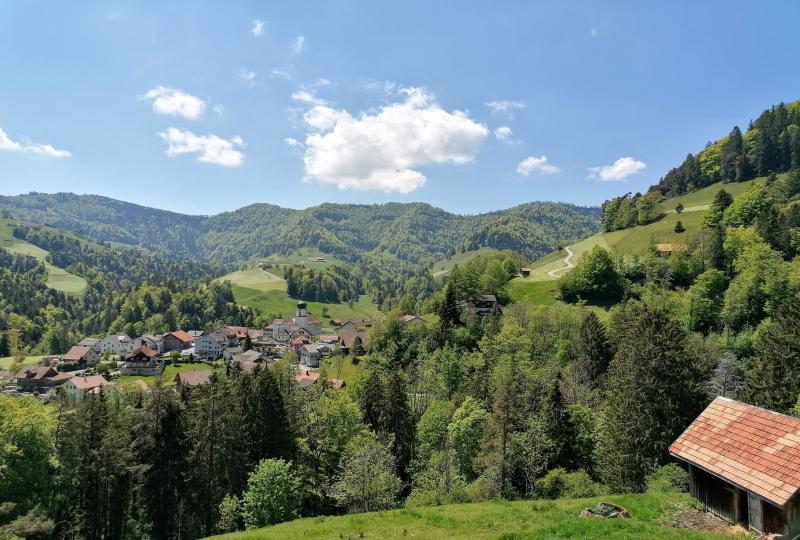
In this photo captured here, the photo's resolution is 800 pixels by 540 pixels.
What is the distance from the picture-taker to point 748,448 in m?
16.6

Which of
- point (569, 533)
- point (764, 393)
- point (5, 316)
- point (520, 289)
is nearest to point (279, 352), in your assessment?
point (520, 289)

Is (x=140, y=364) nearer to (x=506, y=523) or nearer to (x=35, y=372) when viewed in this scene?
(x=35, y=372)

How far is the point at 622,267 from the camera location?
319 ft

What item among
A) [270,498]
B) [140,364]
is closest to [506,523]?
[270,498]

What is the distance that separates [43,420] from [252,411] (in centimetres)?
1782

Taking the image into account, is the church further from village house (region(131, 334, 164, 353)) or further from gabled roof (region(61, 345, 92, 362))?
gabled roof (region(61, 345, 92, 362))

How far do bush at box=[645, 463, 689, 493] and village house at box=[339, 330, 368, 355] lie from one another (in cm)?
8615

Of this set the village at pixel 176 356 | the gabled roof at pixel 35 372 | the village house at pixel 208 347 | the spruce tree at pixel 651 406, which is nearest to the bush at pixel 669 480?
the spruce tree at pixel 651 406

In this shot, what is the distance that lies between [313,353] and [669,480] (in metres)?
124

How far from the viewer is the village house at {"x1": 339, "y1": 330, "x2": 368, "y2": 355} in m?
109

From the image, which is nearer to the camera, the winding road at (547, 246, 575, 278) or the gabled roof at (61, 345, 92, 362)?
the winding road at (547, 246, 575, 278)

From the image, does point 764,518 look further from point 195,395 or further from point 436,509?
point 195,395

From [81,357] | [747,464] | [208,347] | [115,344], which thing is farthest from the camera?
[115,344]

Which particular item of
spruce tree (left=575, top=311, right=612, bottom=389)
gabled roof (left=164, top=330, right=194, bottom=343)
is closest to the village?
gabled roof (left=164, top=330, right=194, bottom=343)
